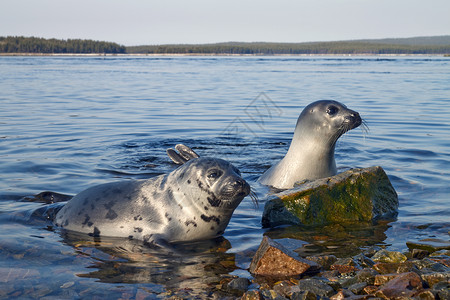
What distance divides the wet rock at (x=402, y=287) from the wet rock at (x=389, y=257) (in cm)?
58

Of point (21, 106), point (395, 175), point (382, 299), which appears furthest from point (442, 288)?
point (21, 106)

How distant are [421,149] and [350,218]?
16.4ft

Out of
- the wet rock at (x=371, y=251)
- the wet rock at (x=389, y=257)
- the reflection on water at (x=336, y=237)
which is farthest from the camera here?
the reflection on water at (x=336, y=237)

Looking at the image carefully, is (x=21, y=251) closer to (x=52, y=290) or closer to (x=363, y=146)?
(x=52, y=290)

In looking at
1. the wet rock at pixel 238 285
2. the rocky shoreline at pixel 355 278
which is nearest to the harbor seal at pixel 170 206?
the rocky shoreline at pixel 355 278

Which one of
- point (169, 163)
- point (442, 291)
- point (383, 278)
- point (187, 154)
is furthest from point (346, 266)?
point (169, 163)

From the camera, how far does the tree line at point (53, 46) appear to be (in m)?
125

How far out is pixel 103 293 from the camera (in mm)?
4219

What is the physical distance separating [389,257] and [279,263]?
35.3 inches

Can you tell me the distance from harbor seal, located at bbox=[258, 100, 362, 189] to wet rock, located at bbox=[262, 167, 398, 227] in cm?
107

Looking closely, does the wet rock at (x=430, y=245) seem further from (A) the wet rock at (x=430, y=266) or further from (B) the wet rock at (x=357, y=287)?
(B) the wet rock at (x=357, y=287)

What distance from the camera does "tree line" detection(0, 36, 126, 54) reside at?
125438 mm

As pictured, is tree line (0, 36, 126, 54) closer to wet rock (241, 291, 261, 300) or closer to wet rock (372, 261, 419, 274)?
wet rock (372, 261, 419, 274)

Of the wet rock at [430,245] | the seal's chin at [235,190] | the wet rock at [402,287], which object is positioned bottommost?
the wet rock at [430,245]
